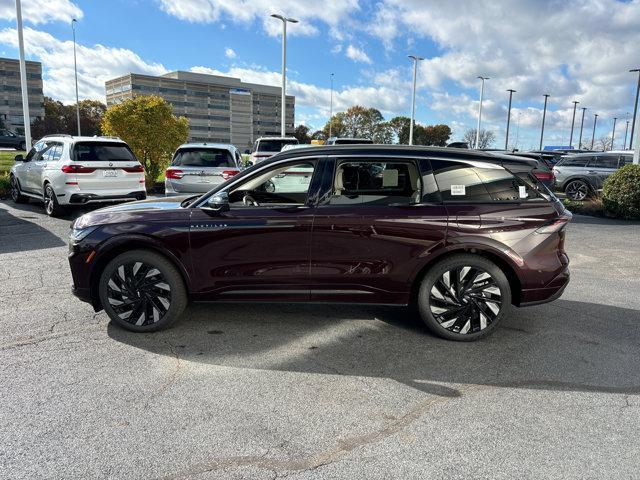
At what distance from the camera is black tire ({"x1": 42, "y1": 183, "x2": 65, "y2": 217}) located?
10.3m

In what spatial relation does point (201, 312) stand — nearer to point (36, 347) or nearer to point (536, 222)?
point (36, 347)

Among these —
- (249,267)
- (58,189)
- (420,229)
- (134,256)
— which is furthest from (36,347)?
(58,189)

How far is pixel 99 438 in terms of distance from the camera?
2.76 m

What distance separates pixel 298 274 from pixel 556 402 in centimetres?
218

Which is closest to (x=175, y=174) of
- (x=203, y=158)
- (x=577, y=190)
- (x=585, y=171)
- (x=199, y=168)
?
(x=199, y=168)

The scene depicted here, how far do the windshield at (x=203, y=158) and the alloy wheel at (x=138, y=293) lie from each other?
663 centimetres

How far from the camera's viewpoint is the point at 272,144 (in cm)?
1781

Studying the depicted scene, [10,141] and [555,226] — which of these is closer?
[555,226]

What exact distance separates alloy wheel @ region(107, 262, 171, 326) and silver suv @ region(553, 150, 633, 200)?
15.7 m

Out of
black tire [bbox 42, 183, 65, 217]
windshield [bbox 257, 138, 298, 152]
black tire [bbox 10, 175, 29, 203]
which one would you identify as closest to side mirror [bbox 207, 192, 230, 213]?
black tire [bbox 42, 183, 65, 217]

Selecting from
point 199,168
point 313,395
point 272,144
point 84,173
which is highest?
point 272,144

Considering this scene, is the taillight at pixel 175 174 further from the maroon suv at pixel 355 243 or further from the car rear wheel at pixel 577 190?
the car rear wheel at pixel 577 190

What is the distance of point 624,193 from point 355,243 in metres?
11.6

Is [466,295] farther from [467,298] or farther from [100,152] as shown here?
[100,152]
